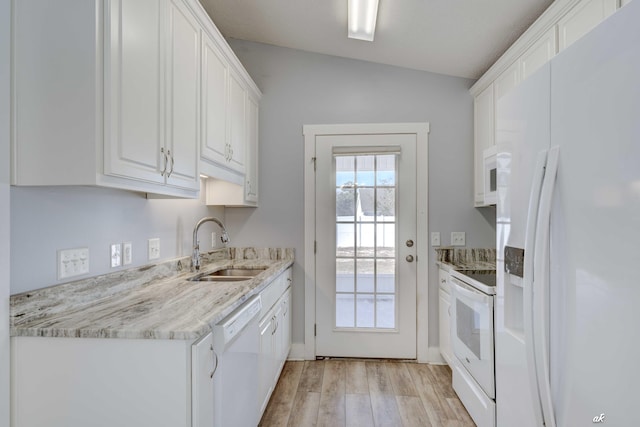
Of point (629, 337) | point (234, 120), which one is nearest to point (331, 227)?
point (234, 120)

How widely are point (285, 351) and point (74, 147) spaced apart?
2.16 meters

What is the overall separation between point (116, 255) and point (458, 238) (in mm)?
2548

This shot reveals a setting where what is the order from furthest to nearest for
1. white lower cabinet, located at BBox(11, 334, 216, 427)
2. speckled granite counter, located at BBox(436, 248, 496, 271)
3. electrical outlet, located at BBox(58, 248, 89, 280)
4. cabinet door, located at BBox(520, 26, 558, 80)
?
speckled granite counter, located at BBox(436, 248, 496, 271) → cabinet door, located at BBox(520, 26, 558, 80) → electrical outlet, located at BBox(58, 248, 89, 280) → white lower cabinet, located at BBox(11, 334, 216, 427)

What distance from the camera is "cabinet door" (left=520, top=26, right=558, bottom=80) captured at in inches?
69.0

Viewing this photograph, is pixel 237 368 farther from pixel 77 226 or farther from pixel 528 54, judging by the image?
pixel 528 54

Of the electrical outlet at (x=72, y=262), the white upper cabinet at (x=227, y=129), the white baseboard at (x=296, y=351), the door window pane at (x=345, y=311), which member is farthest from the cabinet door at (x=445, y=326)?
the electrical outlet at (x=72, y=262)

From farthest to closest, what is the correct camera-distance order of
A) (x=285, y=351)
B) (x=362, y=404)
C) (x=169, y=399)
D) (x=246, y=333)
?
(x=285, y=351) → (x=362, y=404) → (x=246, y=333) → (x=169, y=399)

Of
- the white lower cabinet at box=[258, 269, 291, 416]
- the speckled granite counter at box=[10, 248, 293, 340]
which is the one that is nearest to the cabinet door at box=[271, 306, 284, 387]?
the white lower cabinet at box=[258, 269, 291, 416]

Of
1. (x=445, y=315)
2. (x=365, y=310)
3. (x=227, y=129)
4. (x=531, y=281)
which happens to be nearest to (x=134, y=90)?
(x=227, y=129)

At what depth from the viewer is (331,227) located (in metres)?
2.93

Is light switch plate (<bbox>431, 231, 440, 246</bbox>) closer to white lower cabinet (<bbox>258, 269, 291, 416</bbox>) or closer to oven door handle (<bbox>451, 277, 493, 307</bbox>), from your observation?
oven door handle (<bbox>451, 277, 493, 307</bbox>)

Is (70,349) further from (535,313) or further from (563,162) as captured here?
(563,162)

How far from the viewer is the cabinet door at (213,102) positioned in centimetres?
187

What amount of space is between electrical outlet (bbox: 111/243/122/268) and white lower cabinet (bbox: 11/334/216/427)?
514 mm
